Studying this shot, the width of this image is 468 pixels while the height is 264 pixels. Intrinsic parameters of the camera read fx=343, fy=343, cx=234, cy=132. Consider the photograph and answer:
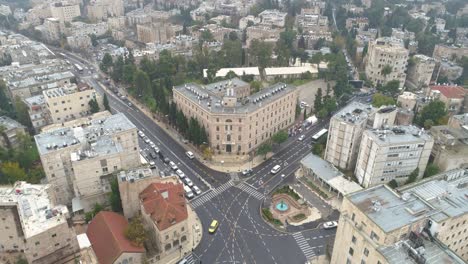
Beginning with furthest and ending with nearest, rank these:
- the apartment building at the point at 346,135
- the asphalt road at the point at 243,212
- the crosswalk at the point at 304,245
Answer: the apartment building at the point at 346,135
the asphalt road at the point at 243,212
the crosswalk at the point at 304,245

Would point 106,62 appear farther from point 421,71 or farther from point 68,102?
point 421,71

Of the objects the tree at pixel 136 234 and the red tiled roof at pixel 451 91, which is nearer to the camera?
the tree at pixel 136 234

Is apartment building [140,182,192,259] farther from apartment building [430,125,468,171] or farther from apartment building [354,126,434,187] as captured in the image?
apartment building [430,125,468,171]

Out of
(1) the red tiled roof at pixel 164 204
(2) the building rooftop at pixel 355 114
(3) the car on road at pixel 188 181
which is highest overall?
(2) the building rooftop at pixel 355 114

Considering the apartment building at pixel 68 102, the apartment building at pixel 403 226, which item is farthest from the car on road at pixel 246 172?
the apartment building at pixel 68 102

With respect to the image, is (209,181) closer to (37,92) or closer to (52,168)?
(52,168)

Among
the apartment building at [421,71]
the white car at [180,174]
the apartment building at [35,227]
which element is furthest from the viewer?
the apartment building at [421,71]

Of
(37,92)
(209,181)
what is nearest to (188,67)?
(37,92)

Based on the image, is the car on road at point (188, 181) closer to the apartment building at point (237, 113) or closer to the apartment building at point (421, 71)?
the apartment building at point (237, 113)
